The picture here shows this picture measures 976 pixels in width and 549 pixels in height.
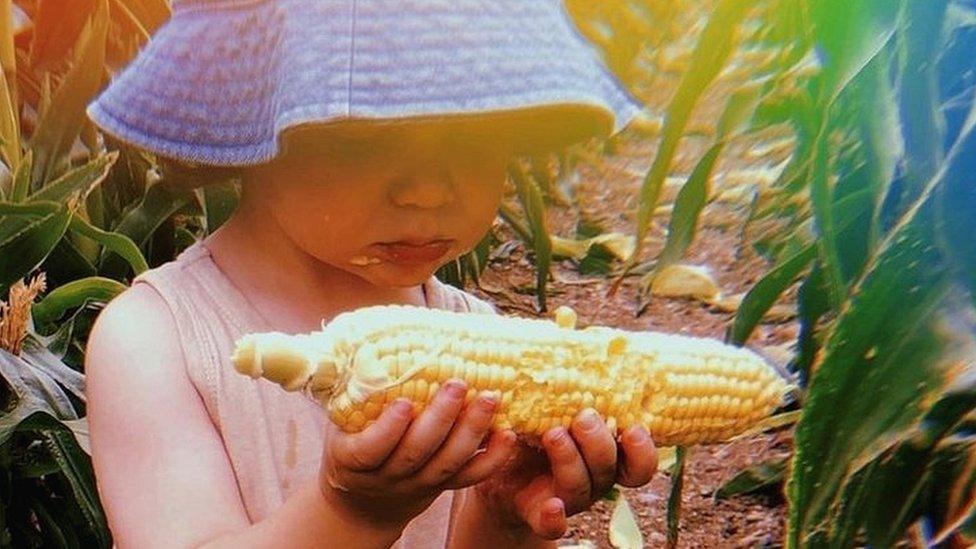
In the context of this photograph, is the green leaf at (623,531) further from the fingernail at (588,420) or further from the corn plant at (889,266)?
the fingernail at (588,420)

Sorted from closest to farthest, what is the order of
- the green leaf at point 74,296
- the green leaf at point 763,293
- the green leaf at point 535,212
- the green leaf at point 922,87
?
the green leaf at point 922,87
the green leaf at point 763,293
the green leaf at point 74,296
the green leaf at point 535,212

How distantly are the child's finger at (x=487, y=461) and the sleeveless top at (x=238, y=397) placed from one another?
0.20 m

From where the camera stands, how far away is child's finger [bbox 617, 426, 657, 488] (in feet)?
2.36

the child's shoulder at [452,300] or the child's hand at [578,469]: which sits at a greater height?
the child's hand at [578,469]

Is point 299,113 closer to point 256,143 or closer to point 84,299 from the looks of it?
point 256,143

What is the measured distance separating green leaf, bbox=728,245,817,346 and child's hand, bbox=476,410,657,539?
380 mm

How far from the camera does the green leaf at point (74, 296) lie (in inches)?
52.4

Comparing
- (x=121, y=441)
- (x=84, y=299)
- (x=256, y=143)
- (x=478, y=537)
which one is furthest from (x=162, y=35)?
(x=84, y=299)

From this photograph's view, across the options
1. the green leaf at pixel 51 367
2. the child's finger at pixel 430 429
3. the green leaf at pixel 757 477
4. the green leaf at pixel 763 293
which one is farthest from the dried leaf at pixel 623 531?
the child's finger at pixel 430 429

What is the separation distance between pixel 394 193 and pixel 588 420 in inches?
6.6

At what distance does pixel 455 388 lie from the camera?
0.65 m

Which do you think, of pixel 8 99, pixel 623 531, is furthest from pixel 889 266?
pixel 8 99

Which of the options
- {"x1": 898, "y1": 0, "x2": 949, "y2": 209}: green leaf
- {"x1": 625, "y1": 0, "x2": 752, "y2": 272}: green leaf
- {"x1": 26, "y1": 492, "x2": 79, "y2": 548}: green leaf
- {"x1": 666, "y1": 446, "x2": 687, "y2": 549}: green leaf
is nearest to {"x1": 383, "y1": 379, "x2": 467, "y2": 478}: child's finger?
{"x1": 898, "y1": 0, "x2": 949, "y2": 209}: green leaf

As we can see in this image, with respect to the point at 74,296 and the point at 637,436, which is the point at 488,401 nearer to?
the point at 637,436
